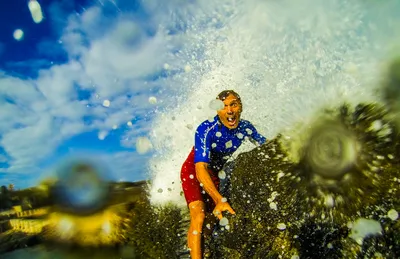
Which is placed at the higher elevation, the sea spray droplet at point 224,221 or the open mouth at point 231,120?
the open mouth at point 231,120

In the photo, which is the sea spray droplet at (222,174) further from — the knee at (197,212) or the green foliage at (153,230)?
the green foliage at (153,230)

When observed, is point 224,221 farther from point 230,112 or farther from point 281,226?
point 230,112

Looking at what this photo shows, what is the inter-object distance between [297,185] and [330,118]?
0.99 metres

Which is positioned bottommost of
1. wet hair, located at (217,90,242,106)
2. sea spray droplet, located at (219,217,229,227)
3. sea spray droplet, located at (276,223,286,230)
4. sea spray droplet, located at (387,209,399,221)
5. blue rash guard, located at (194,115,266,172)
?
sea spray droplet, located at (387,209,399,221)

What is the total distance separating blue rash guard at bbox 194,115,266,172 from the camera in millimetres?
4961

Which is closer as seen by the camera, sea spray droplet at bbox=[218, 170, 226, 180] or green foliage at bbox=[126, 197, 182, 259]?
sea spray droplet at bbox=[218, 170, 226, 180]

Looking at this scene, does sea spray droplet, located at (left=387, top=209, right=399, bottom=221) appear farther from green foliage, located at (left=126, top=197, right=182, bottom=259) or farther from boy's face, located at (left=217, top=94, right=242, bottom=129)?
green foliage, located at (left=126, top=197, right=182, bottom=259)

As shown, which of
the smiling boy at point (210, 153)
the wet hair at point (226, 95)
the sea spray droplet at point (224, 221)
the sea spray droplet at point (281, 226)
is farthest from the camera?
the wet hair at point (226, 95)

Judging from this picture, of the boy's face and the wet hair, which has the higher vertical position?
the wet hair

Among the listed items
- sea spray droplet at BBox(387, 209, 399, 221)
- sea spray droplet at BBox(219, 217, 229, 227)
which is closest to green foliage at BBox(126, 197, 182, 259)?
sea spray droplet at BBox(219, 217, 229, 227)

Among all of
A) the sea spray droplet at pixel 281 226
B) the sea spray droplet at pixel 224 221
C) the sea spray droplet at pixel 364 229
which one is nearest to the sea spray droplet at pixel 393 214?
the sea spray droplet at pixel 364 229

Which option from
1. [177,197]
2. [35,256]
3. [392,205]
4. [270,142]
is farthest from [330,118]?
[35,256]

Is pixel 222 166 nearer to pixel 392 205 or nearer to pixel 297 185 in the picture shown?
pixel 297 185

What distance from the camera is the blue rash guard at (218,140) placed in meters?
4.96
